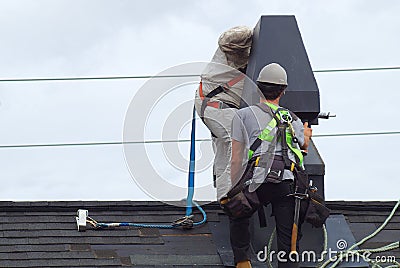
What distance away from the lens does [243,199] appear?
6.90 metres

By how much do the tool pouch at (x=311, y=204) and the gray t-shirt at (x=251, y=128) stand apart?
65 mm

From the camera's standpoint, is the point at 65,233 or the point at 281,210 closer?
the point at 281,210

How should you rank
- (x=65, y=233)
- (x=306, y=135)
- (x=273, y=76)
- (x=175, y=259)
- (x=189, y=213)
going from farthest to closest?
(x=189, y=213) < (x=65, y=233) < (x=175, y=259) < (x=306, y=135) < (x=273, y=76)

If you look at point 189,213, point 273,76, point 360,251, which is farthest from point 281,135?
point 189,213

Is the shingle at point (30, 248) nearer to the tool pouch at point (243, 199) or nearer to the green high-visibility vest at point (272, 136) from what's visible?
the tool pouch at point (243, 199)

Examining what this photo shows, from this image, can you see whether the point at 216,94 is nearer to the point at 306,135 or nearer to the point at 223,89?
the point at 223,89

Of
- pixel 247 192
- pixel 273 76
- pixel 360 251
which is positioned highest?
pixel 273 76

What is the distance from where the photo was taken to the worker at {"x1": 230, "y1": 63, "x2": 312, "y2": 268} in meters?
6.93

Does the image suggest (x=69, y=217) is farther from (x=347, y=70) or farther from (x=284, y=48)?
(x=347, y=70)

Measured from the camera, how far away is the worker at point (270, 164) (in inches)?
273

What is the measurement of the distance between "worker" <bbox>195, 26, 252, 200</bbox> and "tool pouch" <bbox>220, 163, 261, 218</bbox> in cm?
83

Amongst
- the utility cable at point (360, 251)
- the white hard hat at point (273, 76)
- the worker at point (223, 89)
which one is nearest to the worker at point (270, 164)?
the white hard hat at point (273, 76)

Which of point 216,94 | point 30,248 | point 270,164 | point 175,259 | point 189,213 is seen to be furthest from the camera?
point 189,213

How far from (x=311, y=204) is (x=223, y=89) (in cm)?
136
